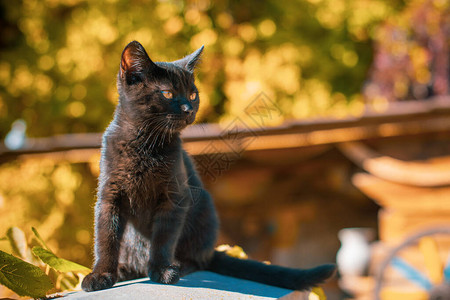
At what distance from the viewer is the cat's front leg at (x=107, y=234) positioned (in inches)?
47.7

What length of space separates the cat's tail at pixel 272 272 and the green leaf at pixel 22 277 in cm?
61

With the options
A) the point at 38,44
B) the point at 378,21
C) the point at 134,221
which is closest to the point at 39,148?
the point at 38,44

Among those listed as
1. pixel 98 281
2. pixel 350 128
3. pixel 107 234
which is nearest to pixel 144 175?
pixel 107 234

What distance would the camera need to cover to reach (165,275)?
1213 mm

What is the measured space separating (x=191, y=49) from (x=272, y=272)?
4.60 meters

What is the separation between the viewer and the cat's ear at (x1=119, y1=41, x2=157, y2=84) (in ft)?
3.83

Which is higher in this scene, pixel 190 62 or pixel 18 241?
pixel 190 62

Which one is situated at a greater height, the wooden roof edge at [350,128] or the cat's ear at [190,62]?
the wooden roof edge at [350,128]

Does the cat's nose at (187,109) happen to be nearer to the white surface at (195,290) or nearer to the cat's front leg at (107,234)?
the cat's front leg at (107,234)

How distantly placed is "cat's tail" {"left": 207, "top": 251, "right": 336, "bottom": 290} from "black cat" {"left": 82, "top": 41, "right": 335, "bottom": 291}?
22cm

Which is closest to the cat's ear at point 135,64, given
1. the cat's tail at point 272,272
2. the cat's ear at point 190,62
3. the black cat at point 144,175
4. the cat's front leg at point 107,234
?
the black cat at point 144,175

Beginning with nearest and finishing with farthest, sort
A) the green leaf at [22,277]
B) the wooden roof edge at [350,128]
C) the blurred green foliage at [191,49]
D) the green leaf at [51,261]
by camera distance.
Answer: the green leaf at [22,277]
the green leaf at [51,261]
the wooden roof edge at [350,128]
the blurred green foliage at [191,49]

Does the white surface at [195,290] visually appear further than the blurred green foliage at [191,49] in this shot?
No

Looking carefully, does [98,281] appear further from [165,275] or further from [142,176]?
[142,176]
